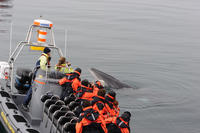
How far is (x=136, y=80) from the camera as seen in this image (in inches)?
854

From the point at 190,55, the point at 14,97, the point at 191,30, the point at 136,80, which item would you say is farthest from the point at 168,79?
the point at 191,30

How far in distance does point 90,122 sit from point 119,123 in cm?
72

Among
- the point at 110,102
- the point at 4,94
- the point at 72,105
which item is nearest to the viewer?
the point at 110,102

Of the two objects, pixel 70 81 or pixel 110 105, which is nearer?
pixel 110 105

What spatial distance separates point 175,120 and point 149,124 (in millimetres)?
1656

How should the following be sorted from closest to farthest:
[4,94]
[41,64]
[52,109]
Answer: [52,109] < [41,64] < [4,94]

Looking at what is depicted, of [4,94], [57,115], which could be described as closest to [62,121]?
[57,115]

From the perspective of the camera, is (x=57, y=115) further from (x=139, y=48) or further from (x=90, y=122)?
(x=139, y=48)

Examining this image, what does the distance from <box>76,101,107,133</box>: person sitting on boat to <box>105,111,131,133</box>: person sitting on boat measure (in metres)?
0.23

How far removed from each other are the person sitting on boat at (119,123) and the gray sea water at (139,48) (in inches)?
235

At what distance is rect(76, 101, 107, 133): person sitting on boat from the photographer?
336 inches

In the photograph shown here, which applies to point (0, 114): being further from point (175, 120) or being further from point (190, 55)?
point (190, 55)

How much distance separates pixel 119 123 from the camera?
8602mm

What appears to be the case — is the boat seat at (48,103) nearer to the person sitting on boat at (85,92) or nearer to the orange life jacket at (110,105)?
the person sitting on boat at (85,92)
